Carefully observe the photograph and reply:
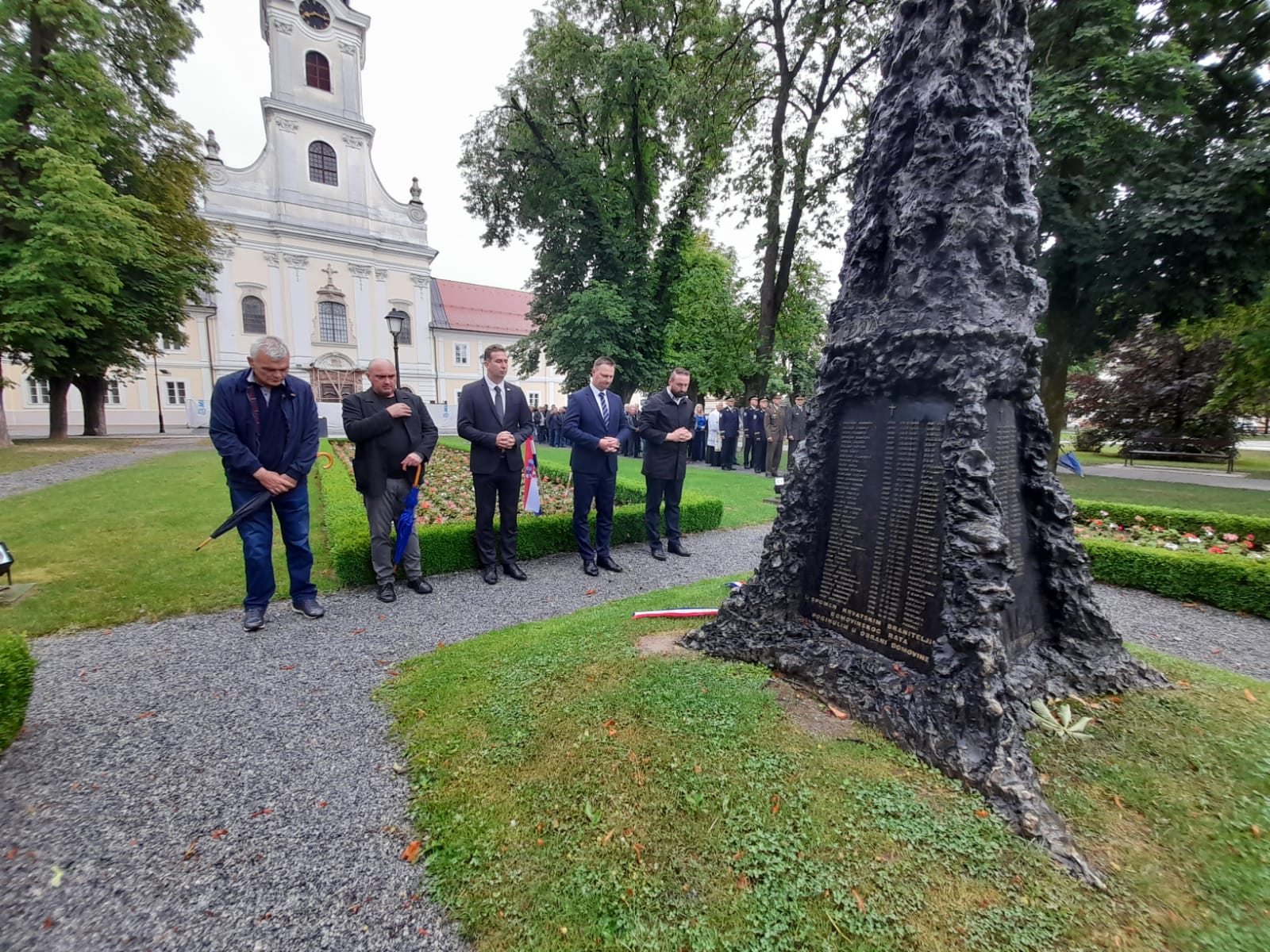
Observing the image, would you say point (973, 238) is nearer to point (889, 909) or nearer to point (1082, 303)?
point (889, 909)

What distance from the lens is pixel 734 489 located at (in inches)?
533

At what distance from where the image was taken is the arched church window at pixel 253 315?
35938mm

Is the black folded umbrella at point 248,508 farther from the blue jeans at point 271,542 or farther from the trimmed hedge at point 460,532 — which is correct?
the trimmed hedge at point 460,532

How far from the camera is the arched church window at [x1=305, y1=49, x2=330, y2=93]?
118 ft

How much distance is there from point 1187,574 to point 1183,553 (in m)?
0.31

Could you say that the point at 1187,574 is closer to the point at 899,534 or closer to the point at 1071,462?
the point at 1071,462

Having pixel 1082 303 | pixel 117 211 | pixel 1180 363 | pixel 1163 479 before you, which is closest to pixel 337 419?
pixel 117 211

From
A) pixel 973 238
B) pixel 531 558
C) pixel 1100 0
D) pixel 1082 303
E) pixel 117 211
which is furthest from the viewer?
pixel 117 211

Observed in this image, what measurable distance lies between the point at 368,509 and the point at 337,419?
112 feet

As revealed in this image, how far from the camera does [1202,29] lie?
12.5 metres

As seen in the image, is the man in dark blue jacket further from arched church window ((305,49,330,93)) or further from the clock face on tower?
the clock face on tower

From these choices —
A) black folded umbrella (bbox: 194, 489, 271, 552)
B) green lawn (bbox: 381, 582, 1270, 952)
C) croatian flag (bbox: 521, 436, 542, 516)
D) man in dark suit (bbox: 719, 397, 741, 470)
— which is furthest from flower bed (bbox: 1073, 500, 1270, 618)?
man in dark suit (bbox: 719, 397, 741, 470)

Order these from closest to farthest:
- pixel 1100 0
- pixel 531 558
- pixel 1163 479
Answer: pixel 531 558 → pixel 1100 0 → pixel 1163 479

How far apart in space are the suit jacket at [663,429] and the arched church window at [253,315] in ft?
129
